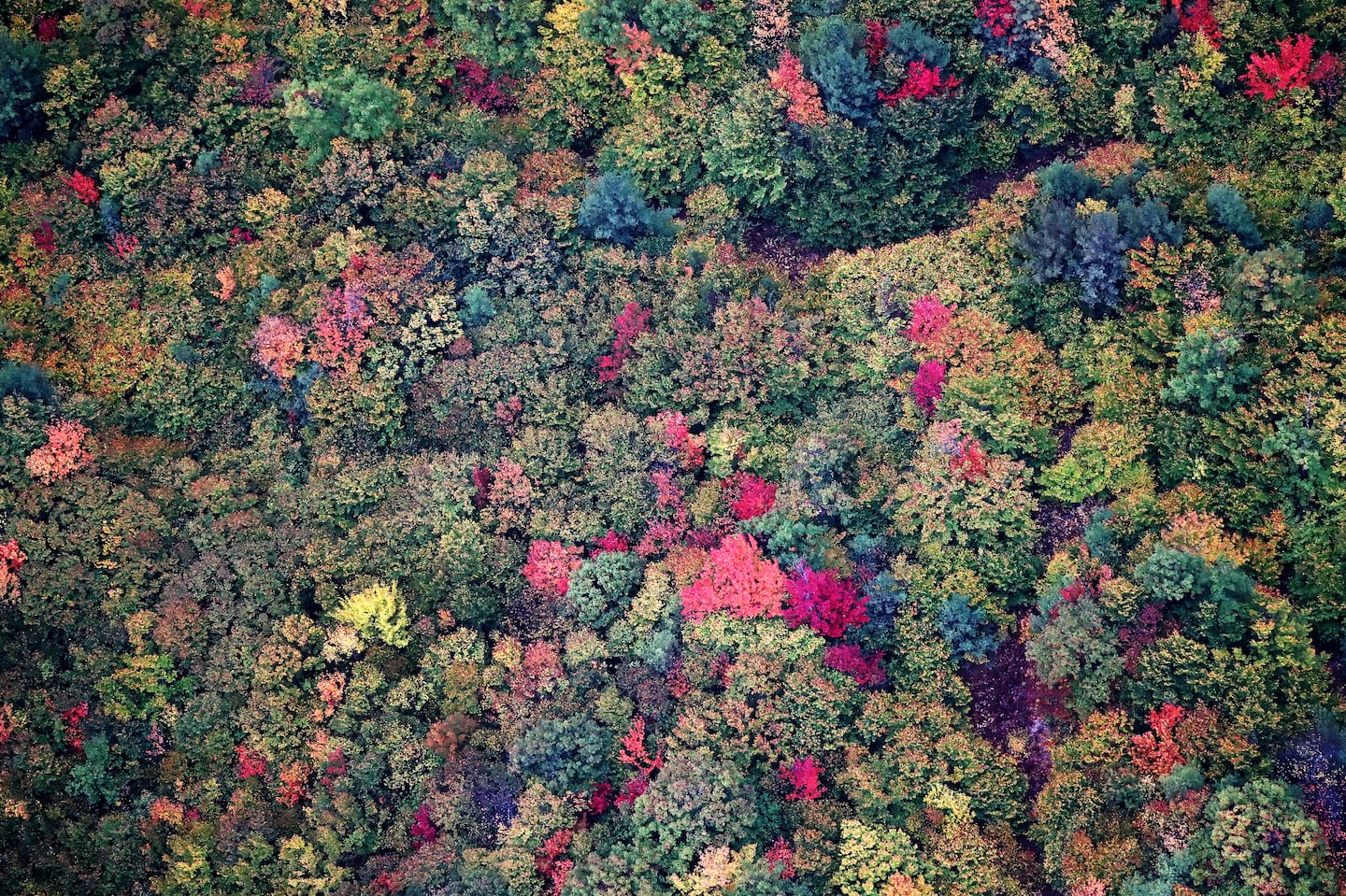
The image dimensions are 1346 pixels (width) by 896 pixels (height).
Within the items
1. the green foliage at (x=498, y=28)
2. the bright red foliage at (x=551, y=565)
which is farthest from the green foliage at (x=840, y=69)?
the bright red foliage at (x=551, y=565)

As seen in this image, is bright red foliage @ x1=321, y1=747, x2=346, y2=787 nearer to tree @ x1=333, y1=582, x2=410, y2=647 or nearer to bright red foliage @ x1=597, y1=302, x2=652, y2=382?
tree @ x1=333, y1=582, x2=410, y2=647

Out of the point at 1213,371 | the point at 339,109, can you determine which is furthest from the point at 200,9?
the point at 1213,371

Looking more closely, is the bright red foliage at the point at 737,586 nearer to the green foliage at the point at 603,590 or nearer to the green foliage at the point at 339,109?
the green foliage at the point at 603,590

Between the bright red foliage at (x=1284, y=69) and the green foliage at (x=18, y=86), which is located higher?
the bright red foliage at (x=1284, y=69)

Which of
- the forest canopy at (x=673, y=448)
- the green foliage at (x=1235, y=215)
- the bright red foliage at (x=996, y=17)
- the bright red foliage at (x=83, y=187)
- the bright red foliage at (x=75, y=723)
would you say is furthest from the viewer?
the bright red foliage at (x=83, y=187)

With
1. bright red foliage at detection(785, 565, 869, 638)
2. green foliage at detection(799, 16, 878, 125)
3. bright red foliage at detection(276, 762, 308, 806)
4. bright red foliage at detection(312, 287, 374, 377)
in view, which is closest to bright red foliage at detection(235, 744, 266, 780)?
bright red foliage at detection(276, 762, 308, 806)

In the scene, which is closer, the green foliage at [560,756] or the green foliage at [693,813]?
the green foliage at [693,813]

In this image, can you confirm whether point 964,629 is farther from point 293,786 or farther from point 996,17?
point 293,786

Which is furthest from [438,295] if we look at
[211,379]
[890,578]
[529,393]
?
[890,578]
